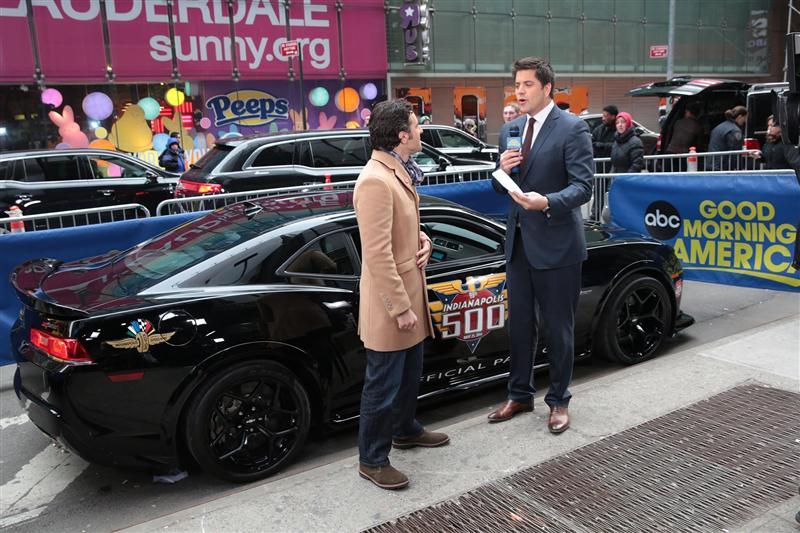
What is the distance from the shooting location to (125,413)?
3.50 meters

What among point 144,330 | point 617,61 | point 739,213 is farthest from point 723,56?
point 144,330

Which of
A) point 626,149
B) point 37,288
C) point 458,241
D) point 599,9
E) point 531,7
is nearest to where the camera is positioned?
point 37,288

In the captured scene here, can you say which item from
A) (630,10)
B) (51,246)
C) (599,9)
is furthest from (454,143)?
(630,10)

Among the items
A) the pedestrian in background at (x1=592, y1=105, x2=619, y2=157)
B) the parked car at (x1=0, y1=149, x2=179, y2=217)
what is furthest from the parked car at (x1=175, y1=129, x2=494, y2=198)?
the pedestrian in background at (x1=592, y1=105, x2=619, y2=157)

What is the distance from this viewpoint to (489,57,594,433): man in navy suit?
3875 millimetres

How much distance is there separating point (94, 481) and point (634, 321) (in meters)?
3.83

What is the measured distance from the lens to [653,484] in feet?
11.5

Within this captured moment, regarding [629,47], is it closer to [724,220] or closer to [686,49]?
[686,49]

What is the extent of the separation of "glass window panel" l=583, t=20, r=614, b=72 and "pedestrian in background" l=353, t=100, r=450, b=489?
26105 mm

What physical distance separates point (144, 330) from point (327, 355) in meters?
1.01

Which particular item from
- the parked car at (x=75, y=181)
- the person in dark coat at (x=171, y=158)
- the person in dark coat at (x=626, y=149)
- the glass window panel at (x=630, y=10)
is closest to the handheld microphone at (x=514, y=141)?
the person in dark coat at (x=626, y=149)

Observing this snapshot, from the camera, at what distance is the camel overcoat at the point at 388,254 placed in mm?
3262

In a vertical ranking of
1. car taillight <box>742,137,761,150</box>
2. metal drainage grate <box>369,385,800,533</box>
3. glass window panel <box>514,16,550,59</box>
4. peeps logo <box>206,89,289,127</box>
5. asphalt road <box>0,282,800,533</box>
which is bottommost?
asphalt road <box>0,282,800,533</box>

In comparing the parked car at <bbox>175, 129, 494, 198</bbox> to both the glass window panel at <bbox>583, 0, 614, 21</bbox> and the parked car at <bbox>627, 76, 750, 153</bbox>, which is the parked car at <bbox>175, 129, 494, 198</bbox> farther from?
the glass window panel at <bbox>583, 0, 614, 21</bbox>
